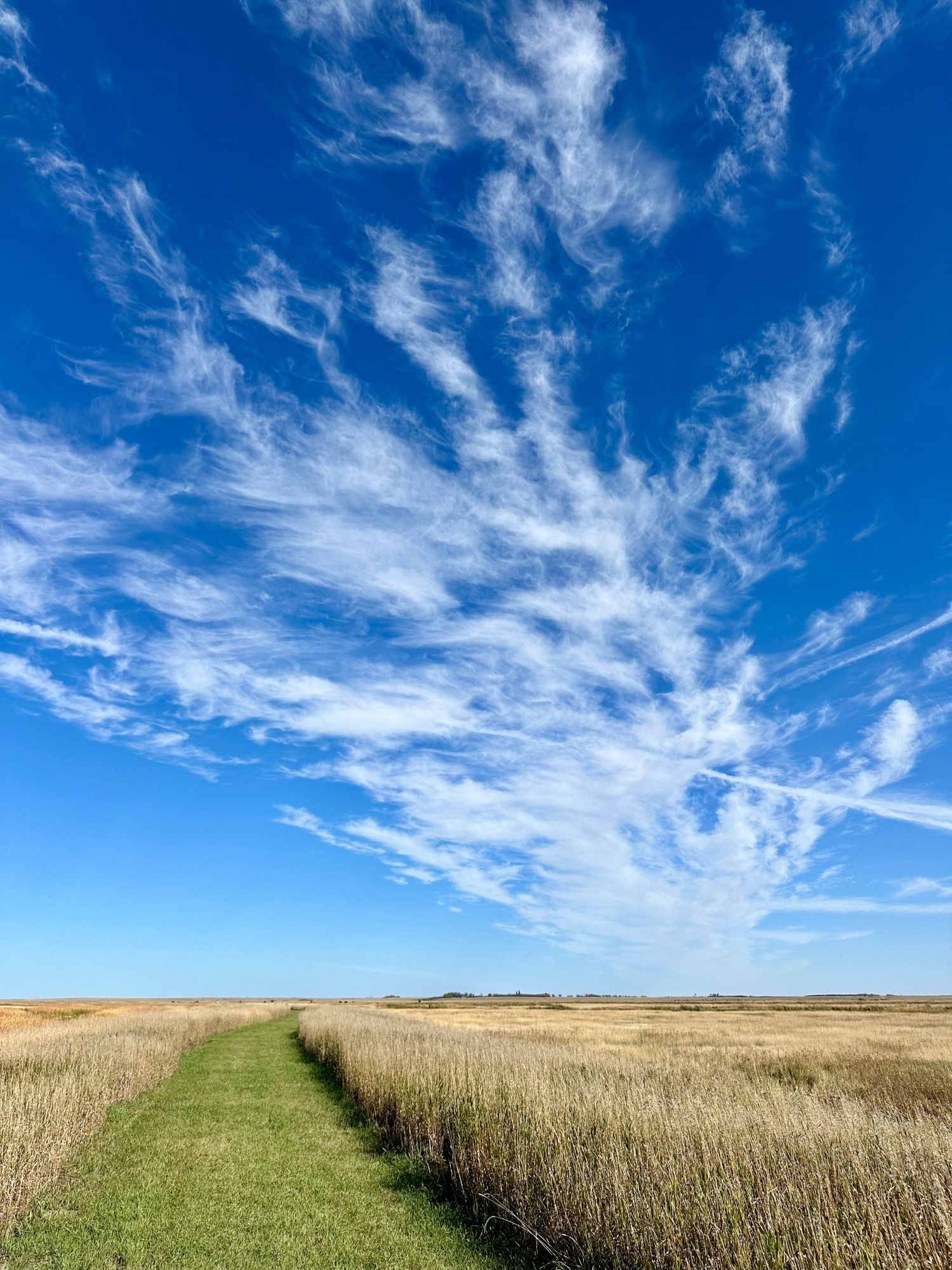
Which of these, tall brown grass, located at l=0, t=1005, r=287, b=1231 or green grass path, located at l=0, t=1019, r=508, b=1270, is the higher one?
tall brown grass, located at l=0, t=1005, r=287, b=1231

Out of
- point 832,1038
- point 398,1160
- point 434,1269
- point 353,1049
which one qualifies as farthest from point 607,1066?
point 832,1038

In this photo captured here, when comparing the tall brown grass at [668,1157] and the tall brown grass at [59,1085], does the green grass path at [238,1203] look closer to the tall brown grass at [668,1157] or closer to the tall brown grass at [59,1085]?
the tall brown grass at [59,1085]

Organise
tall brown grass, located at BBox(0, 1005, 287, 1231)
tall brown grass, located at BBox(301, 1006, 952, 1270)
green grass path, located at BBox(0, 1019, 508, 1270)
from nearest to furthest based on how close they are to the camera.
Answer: tall brown grass, located at BBox(301, 1006, 952, 1270) → green grass path, located at BBox(0, 1019, 508, 1270) → tall brown grass, located at BBox(0, 1005, 287, 1231)

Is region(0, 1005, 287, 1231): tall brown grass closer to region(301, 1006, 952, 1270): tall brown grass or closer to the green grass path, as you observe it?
the green grass path

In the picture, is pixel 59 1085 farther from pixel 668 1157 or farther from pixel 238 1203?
pixel 668 1157

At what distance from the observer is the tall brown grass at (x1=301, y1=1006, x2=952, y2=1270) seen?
5.04m

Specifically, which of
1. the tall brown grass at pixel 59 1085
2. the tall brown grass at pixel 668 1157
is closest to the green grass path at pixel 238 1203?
the tall brown grass at pixel 59 1085

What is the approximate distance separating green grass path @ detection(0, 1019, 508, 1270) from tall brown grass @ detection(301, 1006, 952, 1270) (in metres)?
0.74

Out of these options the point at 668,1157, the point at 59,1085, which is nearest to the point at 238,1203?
the point at 59,1085

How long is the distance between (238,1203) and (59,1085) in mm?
4583

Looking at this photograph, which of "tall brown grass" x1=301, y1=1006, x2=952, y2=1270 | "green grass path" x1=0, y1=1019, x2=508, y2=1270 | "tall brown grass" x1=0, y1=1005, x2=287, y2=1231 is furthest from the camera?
"tall brown grass" x1=0, y1=1005, x2=287, y2=1231

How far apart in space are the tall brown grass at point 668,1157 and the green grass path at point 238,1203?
743 mm

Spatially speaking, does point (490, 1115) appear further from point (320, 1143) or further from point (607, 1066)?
point (607, 1066)

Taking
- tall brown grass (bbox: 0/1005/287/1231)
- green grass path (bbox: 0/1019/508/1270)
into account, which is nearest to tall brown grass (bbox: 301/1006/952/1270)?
green grass path (bbox: 0/1019/508/1270)
